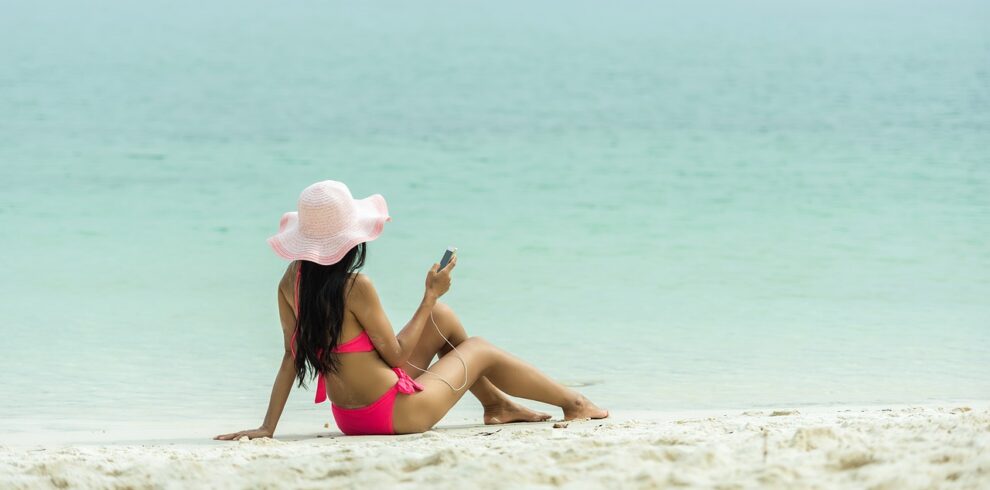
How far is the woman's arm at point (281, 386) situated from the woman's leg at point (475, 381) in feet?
1.13

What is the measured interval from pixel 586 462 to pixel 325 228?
1201mm

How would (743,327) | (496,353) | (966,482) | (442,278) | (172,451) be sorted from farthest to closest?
(743,327) < (496,353) < (442,278) < (172,451) < (966,482)

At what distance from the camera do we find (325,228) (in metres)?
3.35

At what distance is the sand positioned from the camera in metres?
2.39

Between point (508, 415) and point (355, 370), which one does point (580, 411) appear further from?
point (355, 370)

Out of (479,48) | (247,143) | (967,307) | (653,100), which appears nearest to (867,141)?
(653,100)

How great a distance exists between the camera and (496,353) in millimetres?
3703

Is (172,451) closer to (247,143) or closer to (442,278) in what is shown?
(442,278)

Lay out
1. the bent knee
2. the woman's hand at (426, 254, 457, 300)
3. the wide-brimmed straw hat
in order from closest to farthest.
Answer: the wide-brimmed straw hat < the woman's hand at (426, 254, 457, 300) < the bent knee

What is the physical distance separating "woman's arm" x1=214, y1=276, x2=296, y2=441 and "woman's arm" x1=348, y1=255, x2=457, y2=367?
23 cm

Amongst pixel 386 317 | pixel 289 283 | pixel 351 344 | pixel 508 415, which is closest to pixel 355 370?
pixel 351 344

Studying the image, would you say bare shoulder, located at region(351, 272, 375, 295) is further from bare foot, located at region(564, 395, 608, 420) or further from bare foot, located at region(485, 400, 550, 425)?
bare foot, located at region(564, 395, 608, 420)

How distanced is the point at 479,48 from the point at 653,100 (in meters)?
11.7

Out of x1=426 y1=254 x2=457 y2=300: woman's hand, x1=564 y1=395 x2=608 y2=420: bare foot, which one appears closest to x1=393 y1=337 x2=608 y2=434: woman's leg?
x1=564 y1=395 x2=608 y2=420: bare foot
